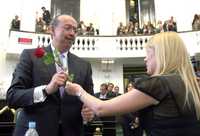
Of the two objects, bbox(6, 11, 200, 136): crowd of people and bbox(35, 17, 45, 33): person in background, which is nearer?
bbox(6, 11, 200, 136): crowd of people

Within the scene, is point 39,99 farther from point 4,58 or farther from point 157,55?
point 4,58

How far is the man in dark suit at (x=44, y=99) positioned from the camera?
2344mm

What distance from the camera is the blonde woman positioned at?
1853mm

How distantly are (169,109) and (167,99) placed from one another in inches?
2.3

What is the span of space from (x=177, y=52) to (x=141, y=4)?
14.4 meters

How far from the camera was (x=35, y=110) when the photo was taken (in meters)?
2.42

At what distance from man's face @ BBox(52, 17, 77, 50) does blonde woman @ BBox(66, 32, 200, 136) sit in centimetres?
85

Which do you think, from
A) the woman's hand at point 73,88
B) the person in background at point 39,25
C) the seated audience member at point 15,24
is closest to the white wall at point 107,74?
the person in background at point 39,25

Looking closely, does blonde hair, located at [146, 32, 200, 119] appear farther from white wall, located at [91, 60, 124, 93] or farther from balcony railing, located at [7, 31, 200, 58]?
white wall, located at [91, 60, 124, 93]

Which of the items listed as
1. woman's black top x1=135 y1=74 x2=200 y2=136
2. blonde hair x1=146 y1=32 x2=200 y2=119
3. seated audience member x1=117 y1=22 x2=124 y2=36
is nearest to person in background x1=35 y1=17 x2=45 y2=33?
seated audience member x1=117 y1=22 x2=124 y2=36

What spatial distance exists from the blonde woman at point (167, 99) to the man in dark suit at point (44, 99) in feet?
1.74

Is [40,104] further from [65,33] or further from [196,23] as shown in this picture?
[196,23]

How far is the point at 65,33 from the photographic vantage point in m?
2.66

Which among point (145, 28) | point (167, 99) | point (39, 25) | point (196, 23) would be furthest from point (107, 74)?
point (167, 99)
